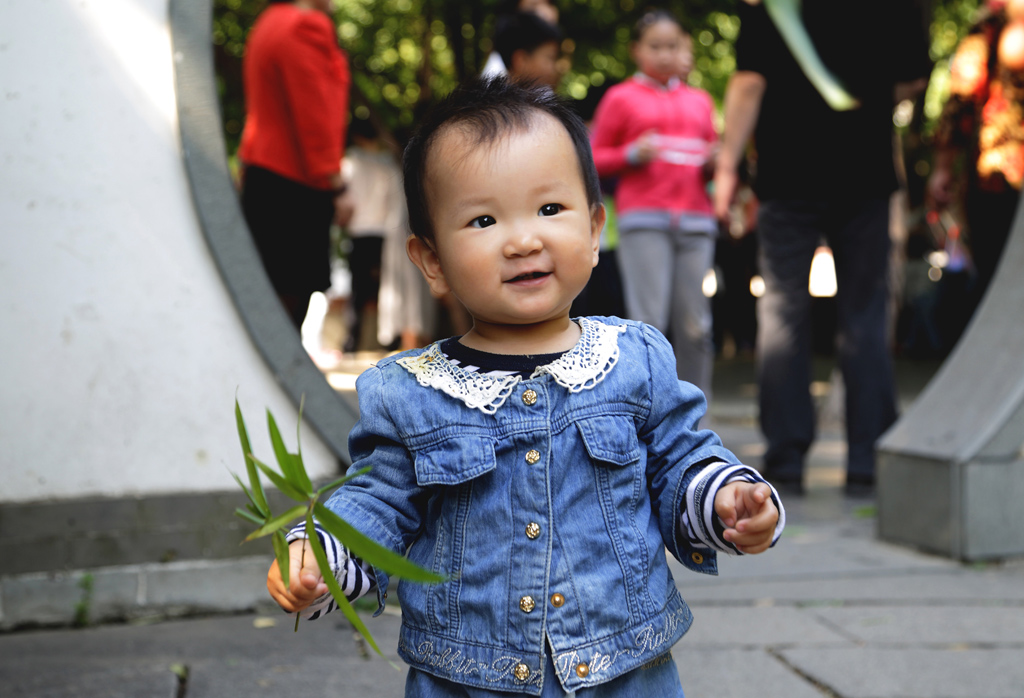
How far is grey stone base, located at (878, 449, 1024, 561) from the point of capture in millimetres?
3609

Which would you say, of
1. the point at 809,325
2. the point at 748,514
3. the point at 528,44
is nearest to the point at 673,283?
the point at 809,325

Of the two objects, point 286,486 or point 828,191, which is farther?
point 828,191

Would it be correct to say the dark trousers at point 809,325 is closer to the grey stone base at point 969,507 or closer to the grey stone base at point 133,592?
the grey stone base at point 969,507

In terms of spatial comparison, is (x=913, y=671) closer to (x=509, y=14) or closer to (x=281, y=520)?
(x=281, y=520)

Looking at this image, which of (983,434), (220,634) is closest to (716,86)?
(983,434)

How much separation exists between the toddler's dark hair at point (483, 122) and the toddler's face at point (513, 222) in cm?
2

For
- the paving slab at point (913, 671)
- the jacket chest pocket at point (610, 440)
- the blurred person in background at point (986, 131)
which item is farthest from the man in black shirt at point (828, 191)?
the jacket chest pocket at point (610, 440)

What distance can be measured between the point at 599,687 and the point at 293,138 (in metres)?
3.06

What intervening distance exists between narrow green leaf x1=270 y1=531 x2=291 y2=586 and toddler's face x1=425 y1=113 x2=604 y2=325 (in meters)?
0.46

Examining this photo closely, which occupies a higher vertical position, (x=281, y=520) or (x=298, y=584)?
(x=281, y=520)

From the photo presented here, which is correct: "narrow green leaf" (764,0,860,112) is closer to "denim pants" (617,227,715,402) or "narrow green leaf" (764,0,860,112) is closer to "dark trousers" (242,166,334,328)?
"denim pants" (617,227,715,402)

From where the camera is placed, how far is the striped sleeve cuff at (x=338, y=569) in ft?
5.13

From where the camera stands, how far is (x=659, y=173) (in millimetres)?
4910

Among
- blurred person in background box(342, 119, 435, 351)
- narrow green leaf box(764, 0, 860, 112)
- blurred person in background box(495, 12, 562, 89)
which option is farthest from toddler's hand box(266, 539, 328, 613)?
blurred person in background box(342, 119, 435, 351)
